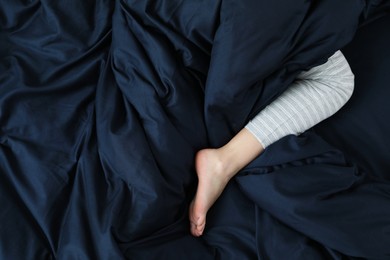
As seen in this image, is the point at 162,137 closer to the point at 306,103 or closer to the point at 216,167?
the point at 216,167

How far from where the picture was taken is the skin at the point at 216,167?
0.74 metres

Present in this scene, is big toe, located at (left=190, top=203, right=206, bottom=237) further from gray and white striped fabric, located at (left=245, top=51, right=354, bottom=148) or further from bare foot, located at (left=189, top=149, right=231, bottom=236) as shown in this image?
gray and white striped fabric, located at (left=245, top=51, right=354, bottom=148)

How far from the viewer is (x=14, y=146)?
0.72 meters

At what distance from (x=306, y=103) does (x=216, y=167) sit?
0.23 metres

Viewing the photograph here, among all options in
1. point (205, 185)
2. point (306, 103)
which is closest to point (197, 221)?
point (205, 185)

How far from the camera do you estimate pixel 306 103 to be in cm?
80

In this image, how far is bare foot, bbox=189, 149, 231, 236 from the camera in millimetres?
735

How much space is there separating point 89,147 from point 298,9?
0.45 m

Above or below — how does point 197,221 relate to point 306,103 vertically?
below

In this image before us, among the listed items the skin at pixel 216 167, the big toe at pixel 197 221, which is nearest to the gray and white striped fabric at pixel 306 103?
the skin at pixel 216 167

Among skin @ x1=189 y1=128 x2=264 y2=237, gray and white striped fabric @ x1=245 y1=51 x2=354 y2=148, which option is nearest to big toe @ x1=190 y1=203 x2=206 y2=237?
skin @ x1=189 y1=128 x2=264 y2=237

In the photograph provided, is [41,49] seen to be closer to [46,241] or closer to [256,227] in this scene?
[46,241]

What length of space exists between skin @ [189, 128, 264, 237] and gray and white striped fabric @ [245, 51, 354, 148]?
0.03 metres

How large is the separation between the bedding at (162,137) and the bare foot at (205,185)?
0.07ft
